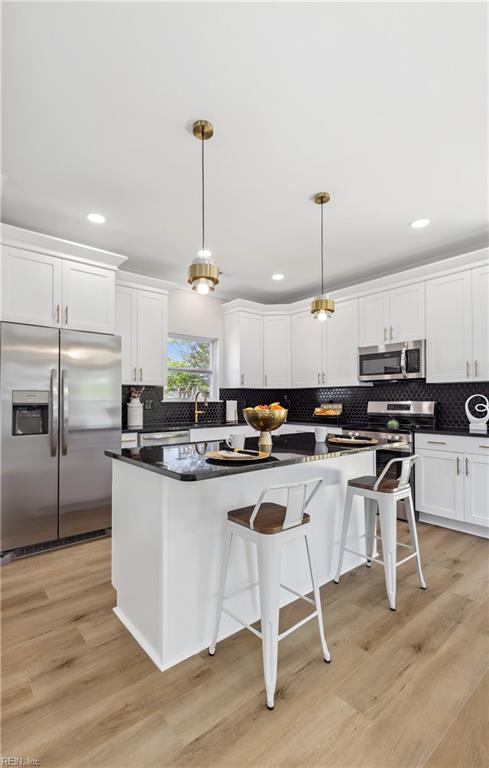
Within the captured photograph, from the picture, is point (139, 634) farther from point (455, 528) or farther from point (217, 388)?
point (217, 388)

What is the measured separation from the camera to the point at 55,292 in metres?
3.38

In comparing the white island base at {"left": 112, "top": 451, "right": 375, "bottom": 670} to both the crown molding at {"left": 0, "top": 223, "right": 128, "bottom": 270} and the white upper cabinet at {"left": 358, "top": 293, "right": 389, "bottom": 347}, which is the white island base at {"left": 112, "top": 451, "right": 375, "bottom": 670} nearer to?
the crown molding at {"left": 0, "top": 223, "right": 128, "bottom": 270}

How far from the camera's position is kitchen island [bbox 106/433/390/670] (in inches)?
71.1

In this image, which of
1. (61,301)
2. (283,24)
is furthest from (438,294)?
(61,301)

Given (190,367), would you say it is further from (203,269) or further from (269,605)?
(269,605)

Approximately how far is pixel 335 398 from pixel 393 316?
1.51m

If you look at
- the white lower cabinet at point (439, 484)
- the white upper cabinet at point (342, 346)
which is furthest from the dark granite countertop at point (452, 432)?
the white upper cabinet at point (342, 346)

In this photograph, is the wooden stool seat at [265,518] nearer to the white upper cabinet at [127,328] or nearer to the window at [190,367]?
the white upper cabinet at [127,328]

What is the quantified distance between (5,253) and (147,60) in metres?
2.08

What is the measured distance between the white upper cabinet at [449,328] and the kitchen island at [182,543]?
6.73 feet

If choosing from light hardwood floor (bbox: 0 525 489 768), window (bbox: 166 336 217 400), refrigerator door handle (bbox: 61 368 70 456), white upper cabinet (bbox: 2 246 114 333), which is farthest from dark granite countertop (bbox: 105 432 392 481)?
window (bbox: 166 336 217 400)

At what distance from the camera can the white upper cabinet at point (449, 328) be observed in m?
3.78

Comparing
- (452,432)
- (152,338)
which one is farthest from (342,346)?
(152,338)

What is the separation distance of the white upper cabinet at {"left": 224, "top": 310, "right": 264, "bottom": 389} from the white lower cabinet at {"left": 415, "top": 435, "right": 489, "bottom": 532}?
2.40 meters
